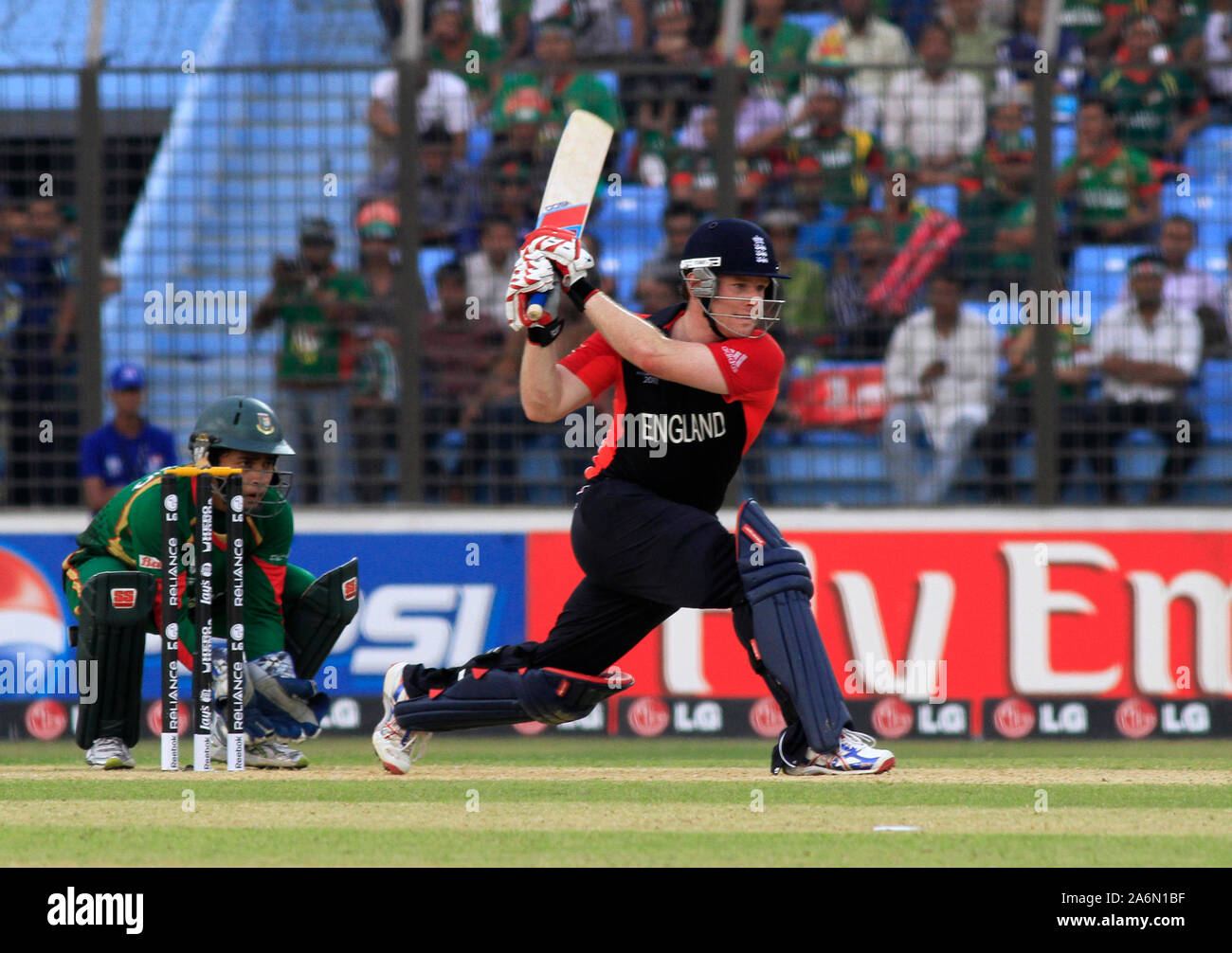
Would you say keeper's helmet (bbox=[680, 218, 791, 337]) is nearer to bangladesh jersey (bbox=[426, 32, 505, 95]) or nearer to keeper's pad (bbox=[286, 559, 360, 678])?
keeper's pad (bbox=[286, 559, 360, 678])

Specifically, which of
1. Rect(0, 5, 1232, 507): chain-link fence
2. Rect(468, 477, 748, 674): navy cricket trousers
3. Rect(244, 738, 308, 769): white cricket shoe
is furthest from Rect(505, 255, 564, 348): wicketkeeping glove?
Rect(0, 5, 1232, 507): chain-link fence

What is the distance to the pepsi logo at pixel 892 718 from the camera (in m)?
10.0

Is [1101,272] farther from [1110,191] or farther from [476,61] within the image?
[476,61]

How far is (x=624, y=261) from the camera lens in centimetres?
1039

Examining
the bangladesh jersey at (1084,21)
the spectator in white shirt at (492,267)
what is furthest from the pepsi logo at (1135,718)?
the bangladesh jersey at (1084,21)

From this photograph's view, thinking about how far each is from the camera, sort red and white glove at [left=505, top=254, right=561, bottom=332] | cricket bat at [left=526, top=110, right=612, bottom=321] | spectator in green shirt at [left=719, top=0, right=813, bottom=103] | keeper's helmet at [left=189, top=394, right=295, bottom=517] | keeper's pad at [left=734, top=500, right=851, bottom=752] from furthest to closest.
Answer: spectator in green shirt at [left=719, top=0, right=813, bottom=103] → keeper's helmet at [left=189, top=394, right=295, bottom=517] → cricket bat at [left=526, top=110, right=612, bottom=321] → red and white glove at [left=505, top=254, right=561, bottom=332] → keeper's pad at [left=734, top=500, right=851, bottom=752]

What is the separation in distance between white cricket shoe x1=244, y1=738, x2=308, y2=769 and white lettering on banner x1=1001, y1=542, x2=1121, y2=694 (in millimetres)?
3989

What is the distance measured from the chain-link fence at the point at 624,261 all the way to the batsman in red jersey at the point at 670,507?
343cm

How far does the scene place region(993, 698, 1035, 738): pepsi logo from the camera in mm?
10008

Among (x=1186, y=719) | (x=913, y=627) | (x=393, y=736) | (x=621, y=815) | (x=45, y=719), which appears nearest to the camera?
(x=621, y=815)

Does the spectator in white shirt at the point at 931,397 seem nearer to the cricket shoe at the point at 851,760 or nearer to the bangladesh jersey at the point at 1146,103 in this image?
the bangladesh jersey at the point at 1146,103

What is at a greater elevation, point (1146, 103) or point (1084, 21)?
point (1084, 21)

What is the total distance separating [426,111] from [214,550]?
371 centimetres

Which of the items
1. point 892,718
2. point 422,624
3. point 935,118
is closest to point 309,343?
point 422,624
